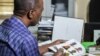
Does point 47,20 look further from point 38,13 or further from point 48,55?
point 38,13

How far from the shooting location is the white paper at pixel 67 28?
2246 mm

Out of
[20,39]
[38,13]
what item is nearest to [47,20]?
[38,13]

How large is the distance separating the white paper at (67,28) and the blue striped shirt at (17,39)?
973 mm

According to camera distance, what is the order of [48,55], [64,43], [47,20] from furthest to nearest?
[47,20], [64,43], [48,55]

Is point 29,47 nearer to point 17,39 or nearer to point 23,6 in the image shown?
point 17,39

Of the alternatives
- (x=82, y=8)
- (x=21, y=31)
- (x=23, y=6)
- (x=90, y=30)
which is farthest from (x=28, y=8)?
(x=82, y=8)

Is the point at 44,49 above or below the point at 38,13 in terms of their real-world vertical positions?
below

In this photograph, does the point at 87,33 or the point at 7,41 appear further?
the point at 87,33

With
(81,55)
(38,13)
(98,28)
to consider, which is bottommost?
(81,55)

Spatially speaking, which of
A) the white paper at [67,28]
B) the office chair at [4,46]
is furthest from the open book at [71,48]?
the office chair at [4,46]

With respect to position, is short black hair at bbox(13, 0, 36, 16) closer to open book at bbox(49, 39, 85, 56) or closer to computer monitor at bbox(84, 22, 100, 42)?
open book at bbox(49, 39, 85, 56)

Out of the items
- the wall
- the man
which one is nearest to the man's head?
the man

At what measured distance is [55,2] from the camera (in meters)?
2.68

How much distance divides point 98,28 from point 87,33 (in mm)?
112
